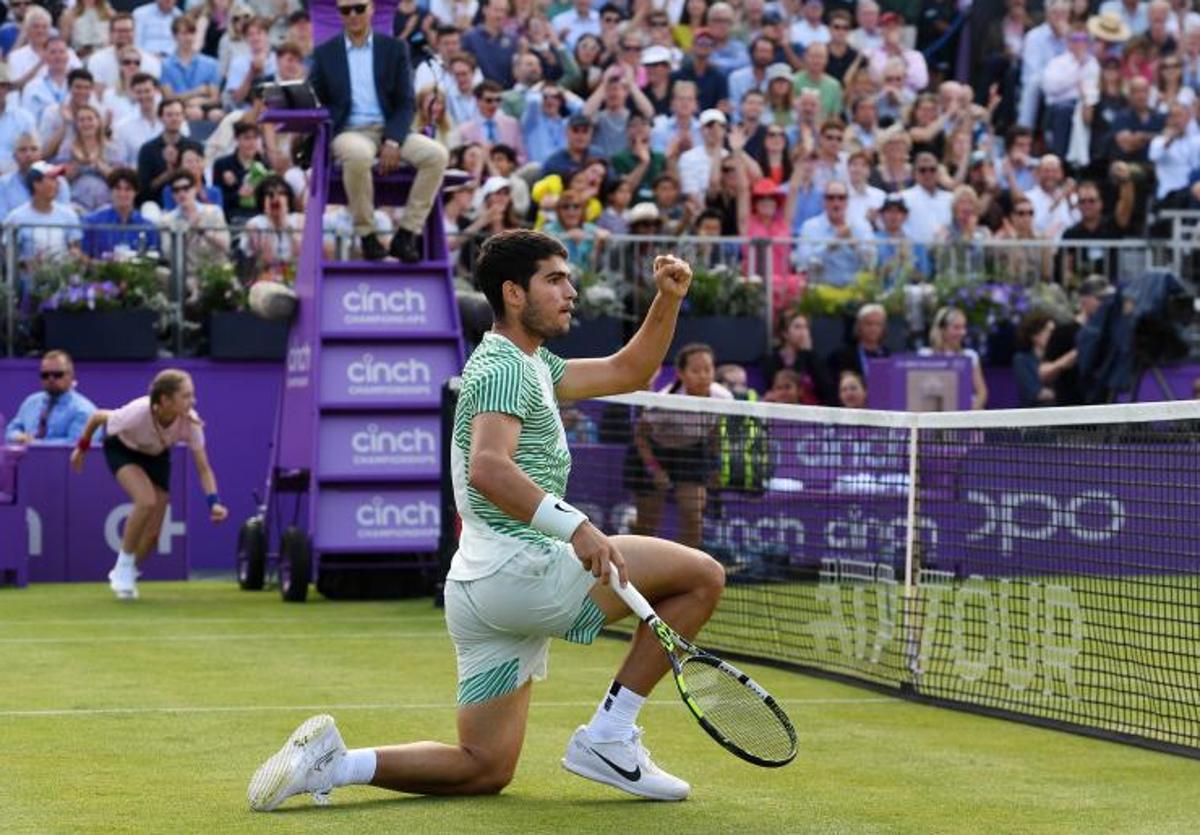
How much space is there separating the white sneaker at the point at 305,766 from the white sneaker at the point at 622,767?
77 centimetres

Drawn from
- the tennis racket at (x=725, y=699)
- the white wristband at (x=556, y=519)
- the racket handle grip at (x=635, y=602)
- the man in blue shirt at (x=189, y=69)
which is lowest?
the tennis racket at (x=725, y=699)

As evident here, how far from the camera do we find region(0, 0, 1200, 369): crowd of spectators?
1952 cm

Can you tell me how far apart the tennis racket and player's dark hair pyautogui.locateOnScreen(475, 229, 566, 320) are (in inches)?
41.6

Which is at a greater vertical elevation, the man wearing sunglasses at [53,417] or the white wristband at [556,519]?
the white wristband at [556,519]

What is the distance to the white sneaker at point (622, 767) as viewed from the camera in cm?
772

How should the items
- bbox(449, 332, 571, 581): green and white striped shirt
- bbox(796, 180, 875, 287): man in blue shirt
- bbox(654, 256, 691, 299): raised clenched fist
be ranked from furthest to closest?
1. bbox(796, 180, 875, 287): man in blue shirt
2. bbox(654, 256, 691, 299): raised clenched fist
3. bbox(449, 332, 571, 581): green and white striped shirt

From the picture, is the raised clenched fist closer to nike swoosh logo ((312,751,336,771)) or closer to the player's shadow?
the player's shadow

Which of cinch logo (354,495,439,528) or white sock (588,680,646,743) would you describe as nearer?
white sock (588,680,646,743)

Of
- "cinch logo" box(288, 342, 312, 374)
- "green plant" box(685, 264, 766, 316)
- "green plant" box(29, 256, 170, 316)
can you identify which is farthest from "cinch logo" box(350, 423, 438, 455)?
"green plant" box(685, 264, 766, 316)

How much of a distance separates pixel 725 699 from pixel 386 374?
9078 mm

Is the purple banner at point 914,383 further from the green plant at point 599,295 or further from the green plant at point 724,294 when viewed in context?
the green plant at point 599,295

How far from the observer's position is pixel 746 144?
21.9 meters

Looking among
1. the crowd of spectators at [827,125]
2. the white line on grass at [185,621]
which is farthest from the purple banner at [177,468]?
the white line on grass at [185,621]

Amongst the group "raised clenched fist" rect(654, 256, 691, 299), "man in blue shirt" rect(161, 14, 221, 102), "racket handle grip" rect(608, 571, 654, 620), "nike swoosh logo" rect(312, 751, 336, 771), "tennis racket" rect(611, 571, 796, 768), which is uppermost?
"man in blue shirt" rect(161, 14, 221, 102)
